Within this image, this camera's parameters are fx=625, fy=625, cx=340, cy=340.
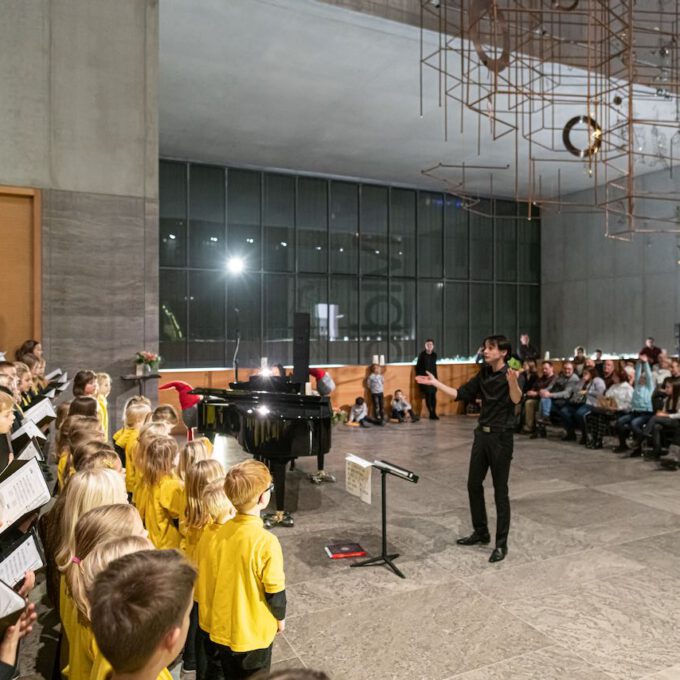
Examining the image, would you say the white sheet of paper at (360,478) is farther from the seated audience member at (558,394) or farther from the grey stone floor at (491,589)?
the seated audience member at (558,394)

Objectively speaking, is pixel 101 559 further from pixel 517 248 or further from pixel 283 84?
pixel 517 248

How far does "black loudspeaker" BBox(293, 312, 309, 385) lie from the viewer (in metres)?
8.25

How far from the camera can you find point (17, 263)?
7.99 metres

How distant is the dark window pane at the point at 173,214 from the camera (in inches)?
602

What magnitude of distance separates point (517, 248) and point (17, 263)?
50.2 ft

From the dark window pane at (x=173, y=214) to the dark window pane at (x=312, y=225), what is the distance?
3.05 meters

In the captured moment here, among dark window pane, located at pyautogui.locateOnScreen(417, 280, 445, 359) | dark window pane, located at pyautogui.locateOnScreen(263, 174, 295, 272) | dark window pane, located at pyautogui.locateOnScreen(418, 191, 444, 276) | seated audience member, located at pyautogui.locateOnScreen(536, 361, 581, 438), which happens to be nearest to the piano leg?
seated audience member, located at pyautogui.locateOnScreen(536, 361, 581, 438)

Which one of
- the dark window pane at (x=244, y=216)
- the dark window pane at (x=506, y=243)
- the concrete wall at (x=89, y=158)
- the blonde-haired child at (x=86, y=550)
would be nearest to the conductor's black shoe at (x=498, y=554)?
the blonde-haired child at (x=86, y=550)

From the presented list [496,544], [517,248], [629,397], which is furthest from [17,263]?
[517,248]

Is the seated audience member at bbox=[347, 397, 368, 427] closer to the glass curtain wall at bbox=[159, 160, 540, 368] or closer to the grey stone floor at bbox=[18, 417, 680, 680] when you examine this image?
the glass curtain wall at bbox=[159, 160, 540, 368]

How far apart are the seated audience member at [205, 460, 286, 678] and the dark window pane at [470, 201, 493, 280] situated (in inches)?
673

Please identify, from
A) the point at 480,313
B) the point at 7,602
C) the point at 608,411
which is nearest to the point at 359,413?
the point at 608,411

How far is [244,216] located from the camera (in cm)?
1616

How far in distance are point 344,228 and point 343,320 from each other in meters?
2.55
